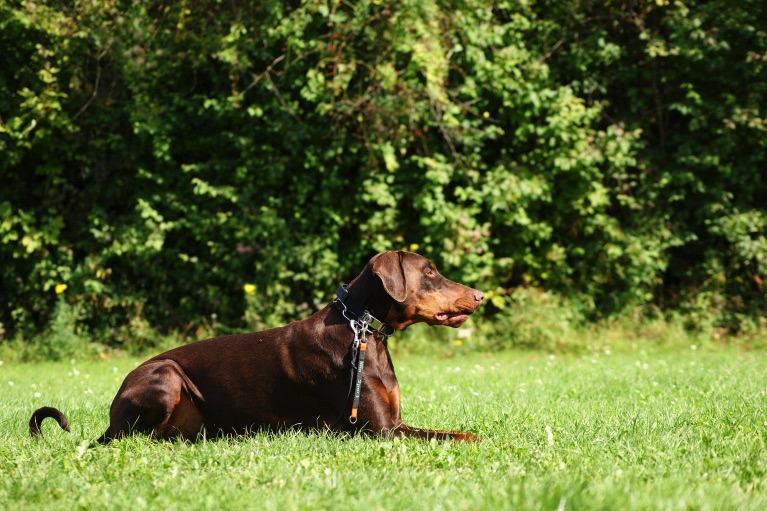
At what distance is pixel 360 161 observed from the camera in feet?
33.0

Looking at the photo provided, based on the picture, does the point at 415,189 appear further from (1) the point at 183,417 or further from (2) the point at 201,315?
(1) the point at 183,417

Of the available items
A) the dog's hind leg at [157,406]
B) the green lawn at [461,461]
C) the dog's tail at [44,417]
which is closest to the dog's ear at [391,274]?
the green lawn at [461,461]

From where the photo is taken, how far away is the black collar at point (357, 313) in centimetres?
408

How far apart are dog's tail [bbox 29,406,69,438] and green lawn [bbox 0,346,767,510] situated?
3.8 inches

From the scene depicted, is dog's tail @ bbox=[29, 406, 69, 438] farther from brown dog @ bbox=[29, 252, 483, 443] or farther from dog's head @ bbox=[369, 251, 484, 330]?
dog's head @ bbox=[369, 251, 484, 330]

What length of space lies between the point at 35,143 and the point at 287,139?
334 cm

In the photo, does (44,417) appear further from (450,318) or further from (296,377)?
A: (450,318)

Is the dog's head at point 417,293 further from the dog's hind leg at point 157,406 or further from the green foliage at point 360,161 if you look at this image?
the green foliage at point 360,161

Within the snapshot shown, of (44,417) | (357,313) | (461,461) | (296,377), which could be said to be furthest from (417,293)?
(44,417)

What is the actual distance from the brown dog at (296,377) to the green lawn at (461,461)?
18cm

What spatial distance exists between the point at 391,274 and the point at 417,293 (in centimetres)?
22

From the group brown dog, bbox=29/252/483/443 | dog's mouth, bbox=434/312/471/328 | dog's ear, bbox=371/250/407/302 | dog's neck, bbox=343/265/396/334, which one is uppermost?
dog's ear, bbox=371/250/407/302

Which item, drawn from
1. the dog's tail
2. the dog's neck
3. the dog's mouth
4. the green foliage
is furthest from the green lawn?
the green foliage

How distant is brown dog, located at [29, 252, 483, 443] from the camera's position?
4.00m
